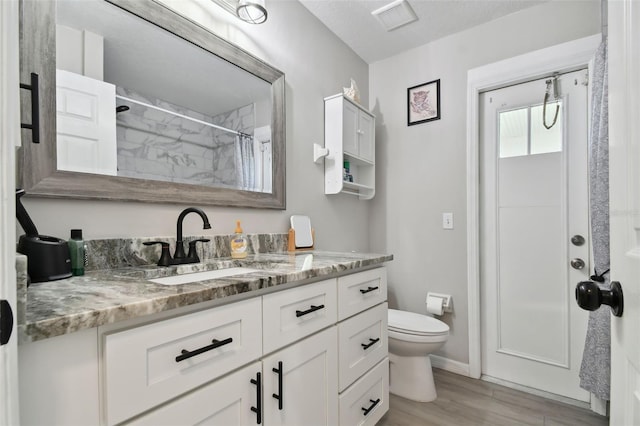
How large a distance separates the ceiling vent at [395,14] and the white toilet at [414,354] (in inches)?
78.7

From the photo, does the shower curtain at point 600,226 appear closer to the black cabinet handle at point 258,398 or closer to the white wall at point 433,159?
the white wall at point 433,159

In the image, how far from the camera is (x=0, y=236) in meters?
0.36

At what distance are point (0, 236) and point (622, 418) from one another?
986 millimetres

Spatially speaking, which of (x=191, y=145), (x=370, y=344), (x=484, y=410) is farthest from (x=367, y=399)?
(x=191, y=145)

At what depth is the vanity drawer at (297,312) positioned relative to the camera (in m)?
0.97

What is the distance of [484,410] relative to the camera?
182 cm

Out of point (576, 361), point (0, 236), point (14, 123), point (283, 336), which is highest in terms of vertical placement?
point (14, 123)

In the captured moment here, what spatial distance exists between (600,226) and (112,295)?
2.14 m

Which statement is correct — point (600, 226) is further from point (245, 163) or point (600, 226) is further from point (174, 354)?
point (174, 354)

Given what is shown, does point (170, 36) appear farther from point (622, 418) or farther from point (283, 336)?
point (622, 418)

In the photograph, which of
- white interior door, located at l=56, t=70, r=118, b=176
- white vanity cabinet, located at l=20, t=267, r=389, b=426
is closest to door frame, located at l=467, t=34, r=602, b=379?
white vanity cabinet, located at l=20, t=267, r=389, b=426

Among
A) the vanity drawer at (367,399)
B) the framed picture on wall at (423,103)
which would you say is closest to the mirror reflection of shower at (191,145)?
the vanity drawer at (367,399)

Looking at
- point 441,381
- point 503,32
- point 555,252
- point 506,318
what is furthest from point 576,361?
point 503,32

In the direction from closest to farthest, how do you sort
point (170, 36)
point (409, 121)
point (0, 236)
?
point (0, 236) < point (170, 36) < point (409, 121)
